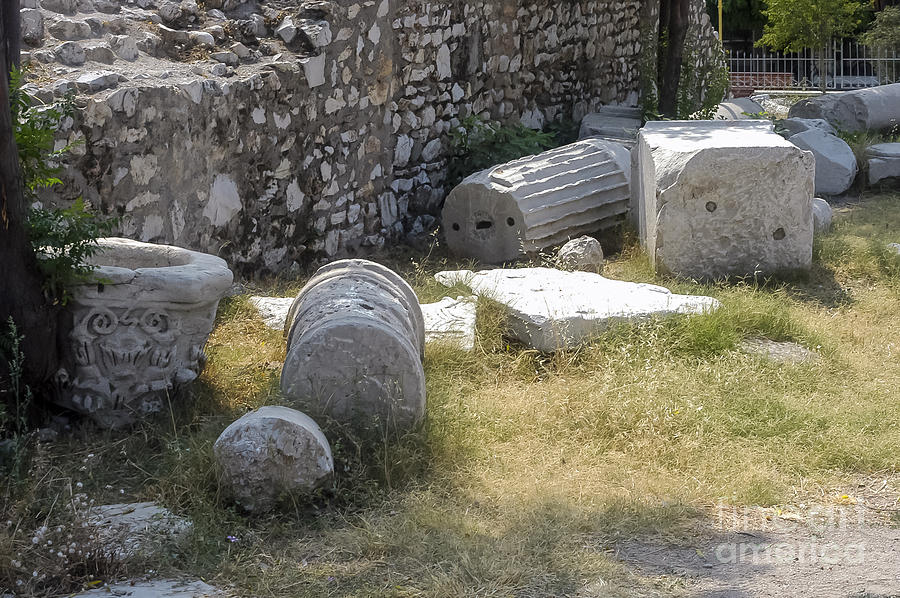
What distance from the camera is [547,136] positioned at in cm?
908

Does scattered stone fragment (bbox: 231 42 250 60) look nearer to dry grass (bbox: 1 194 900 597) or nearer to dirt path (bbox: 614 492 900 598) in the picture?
dry grass (bbox: 1 194 900 597)

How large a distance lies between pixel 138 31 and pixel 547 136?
4.02 m

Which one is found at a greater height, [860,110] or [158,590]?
[860,110]

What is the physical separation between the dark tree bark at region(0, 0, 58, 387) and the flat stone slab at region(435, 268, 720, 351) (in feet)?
8.19

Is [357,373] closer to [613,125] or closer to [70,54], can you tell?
[70,54]

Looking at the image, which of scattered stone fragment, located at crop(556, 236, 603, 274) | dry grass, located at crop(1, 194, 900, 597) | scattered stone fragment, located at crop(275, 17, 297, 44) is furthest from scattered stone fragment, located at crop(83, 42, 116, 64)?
scattered stone fragment, located at crop(556, 236, 603, 274)


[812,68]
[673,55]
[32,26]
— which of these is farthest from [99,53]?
[812,68]

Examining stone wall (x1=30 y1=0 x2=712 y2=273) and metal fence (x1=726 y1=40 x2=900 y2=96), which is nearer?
stone wall (x1=30 y1=0 x2=712 y2=273)

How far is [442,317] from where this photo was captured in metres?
5.67

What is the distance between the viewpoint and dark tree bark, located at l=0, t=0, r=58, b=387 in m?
3.87

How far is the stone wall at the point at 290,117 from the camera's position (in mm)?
5465

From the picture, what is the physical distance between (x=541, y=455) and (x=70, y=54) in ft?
11.4

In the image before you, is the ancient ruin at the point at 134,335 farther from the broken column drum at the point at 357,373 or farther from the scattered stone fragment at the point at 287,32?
the scattered stone fragment at the point at 287,32

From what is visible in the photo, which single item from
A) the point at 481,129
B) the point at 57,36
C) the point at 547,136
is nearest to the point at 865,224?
the point at 547,136
